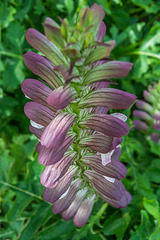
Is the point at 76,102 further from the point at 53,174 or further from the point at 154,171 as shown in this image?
the point at 154,171

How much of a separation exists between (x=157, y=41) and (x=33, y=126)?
208cm

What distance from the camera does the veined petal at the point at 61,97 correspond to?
3.55 ft

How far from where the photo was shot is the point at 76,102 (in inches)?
49.9

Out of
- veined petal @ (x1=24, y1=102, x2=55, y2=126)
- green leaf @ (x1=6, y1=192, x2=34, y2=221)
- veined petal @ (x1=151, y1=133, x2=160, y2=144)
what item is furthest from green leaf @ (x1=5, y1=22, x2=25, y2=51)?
veined petal @ (x1=24, y1=102, x2=55, y2=126)

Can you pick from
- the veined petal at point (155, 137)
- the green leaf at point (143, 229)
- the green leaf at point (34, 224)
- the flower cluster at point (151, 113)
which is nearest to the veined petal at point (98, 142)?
the green leaf at point (143, 229)

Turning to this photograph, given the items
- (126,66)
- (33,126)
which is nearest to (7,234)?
(33,126)

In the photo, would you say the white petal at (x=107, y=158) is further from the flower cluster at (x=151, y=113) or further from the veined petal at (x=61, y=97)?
the flower cluster at (x=151, y=113)

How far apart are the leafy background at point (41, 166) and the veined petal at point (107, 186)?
40 cm

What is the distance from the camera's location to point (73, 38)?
103cm

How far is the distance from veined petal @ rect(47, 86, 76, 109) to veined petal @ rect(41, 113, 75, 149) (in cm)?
11

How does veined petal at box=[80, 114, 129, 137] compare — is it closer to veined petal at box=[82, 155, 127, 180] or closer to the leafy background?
veined petal at box=[82, 155, 127, 180]

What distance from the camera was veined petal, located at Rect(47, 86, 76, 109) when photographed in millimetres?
1083

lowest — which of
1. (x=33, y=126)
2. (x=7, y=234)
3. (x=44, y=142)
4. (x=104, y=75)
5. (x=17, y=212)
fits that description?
(x=7, y=234)

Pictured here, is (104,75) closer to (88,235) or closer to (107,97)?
(107,97)
